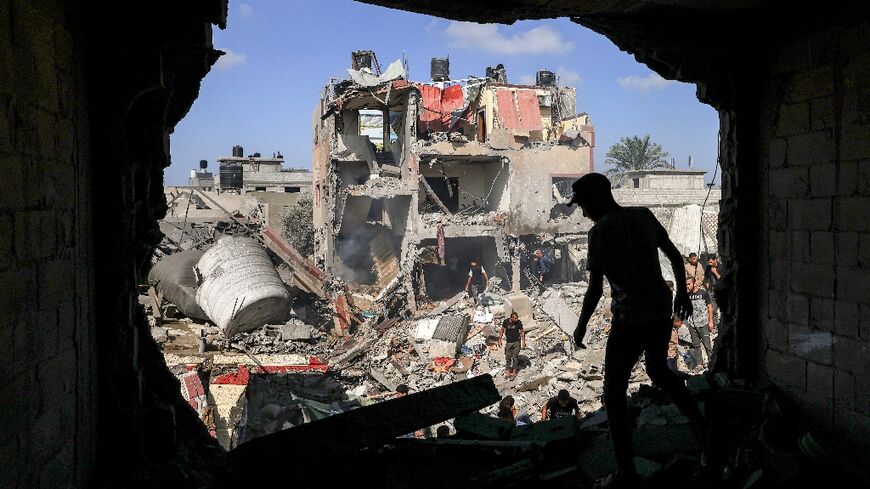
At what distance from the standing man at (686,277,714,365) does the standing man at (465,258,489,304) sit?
8.68 metres

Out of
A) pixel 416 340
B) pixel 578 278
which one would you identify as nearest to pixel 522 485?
pixel 416 340

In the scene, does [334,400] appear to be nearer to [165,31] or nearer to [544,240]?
[165,31]

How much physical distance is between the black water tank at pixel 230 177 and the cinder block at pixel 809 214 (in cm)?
3720

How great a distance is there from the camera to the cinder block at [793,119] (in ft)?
15.4

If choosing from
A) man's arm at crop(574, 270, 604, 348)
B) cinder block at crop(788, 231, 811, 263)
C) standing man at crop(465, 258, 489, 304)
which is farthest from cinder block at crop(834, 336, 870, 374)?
standing man at crop(465, 258, 489, 304)

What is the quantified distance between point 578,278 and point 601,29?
943 inches

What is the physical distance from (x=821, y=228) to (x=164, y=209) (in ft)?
15.9

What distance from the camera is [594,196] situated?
3.88 metres

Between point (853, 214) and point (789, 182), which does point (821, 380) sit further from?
point (789, 182)

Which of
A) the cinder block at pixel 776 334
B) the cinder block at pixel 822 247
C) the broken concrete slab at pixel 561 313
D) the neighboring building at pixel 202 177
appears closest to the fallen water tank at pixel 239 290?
the broken concrete slab at pixel 561 313

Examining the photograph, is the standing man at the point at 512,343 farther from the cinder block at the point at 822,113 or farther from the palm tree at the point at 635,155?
the palm tree at the point at 635,155

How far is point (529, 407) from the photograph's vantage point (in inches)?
557

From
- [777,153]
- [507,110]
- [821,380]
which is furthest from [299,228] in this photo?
[821,380]

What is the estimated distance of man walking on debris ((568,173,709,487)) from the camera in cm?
372
